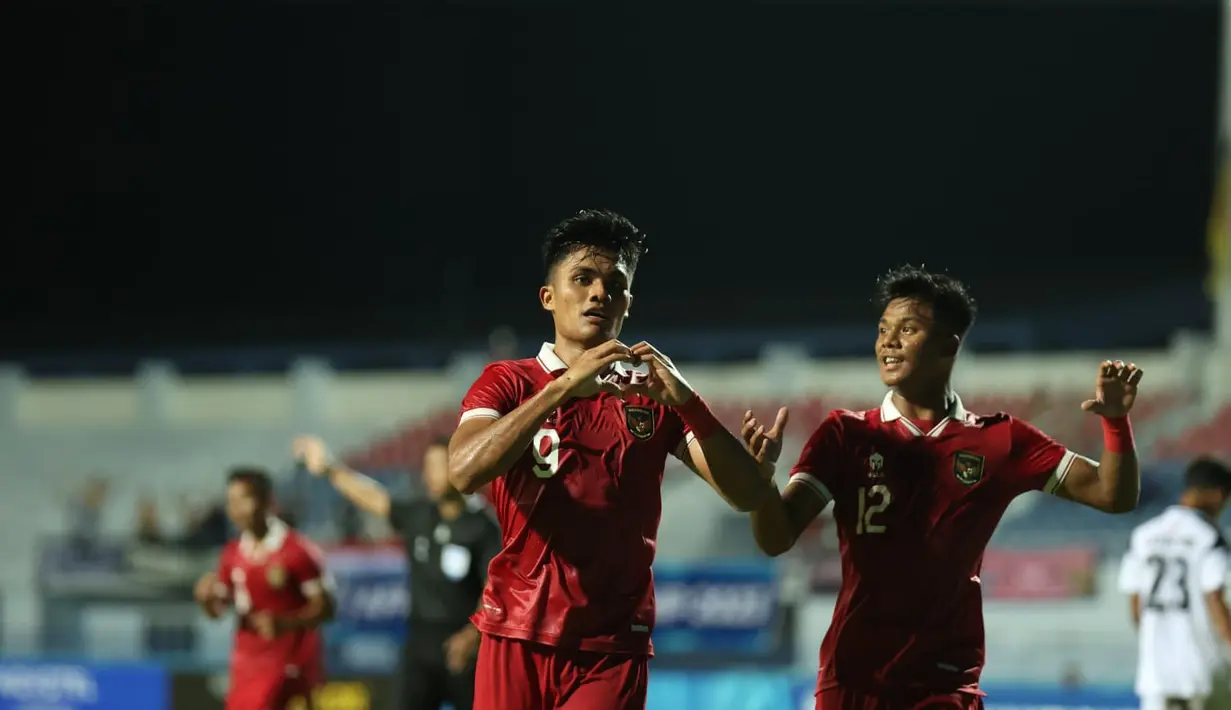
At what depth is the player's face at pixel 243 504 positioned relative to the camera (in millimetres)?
8133

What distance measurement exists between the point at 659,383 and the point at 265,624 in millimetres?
4909

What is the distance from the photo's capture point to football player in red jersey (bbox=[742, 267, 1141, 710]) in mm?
4125

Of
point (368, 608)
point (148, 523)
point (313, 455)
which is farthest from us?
point (148, 523)

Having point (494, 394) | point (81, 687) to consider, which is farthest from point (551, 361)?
point (81, 687)

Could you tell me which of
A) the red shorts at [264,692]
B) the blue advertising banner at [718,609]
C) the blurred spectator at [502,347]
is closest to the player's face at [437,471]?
the red shorts at [264,692]

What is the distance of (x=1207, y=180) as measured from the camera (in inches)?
1410

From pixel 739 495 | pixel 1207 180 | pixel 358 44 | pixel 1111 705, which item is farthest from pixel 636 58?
pixel 739 495

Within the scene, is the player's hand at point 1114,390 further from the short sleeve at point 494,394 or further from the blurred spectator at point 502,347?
the blurred spectator at point 502,347

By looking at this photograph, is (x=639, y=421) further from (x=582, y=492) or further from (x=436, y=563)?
(x=436, y=563)

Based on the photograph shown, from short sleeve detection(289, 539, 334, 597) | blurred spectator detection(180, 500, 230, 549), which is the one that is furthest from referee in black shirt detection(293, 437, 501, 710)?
A: blurred spectator detection(180, 500, 230, 549)

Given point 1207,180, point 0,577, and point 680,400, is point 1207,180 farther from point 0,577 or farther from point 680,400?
point 680,400

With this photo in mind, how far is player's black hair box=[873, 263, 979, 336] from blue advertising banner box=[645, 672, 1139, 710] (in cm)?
534

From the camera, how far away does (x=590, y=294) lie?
12.7 ft

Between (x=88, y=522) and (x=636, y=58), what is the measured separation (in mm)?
20157
